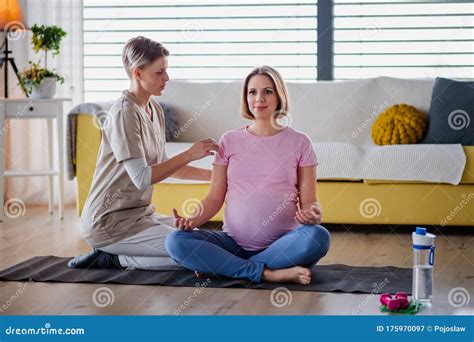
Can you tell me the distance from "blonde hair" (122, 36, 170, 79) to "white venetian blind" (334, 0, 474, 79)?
2554 millimetres

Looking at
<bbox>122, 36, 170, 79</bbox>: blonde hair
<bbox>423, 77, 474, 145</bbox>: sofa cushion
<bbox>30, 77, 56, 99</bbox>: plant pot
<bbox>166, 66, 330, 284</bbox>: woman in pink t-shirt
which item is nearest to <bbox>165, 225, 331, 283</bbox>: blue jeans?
<bbox>166, 66, 330, 284</bbox>: woman in pink t-shirt

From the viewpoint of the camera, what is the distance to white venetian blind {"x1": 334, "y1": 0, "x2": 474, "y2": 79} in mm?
5285

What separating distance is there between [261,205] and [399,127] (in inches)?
67.8

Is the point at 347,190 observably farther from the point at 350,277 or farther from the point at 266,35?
the point at 266,35

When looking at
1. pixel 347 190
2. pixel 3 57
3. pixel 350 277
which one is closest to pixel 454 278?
pixel 350 277

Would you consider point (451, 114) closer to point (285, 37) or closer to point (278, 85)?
point (285, 37)

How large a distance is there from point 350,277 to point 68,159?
6.33ft

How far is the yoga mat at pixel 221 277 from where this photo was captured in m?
2.88

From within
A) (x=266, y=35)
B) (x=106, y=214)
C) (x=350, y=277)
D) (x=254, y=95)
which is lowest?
(x=350, y=277)

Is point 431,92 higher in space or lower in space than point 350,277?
higher

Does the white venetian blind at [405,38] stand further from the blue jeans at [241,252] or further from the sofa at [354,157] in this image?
the blue jeans at [241,252]

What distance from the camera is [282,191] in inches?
117

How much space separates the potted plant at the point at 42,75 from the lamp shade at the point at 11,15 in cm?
16

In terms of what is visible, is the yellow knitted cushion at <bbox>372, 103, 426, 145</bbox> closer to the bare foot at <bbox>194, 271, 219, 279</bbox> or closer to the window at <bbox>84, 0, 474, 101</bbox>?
the window at <bbox>84, 0, 474, 101</bbox>
